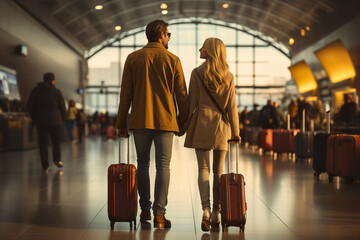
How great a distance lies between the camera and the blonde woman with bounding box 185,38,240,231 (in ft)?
14.5

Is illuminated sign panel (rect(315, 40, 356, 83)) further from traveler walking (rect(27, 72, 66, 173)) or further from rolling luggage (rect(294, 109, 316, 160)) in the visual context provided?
traveler walking (rect(27, 72, 66, 173))

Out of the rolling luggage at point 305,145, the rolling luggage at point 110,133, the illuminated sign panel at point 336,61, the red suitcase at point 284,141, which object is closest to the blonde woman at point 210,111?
the rolling luggage at point 305,145

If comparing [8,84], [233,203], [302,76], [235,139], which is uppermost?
[302,76]

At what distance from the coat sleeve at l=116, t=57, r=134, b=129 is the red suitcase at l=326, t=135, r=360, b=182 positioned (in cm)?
438

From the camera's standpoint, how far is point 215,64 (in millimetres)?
4398

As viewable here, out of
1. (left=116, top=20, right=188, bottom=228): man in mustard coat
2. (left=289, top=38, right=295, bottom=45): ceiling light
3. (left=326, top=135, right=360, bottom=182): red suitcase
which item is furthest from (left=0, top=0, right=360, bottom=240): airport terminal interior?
(left=116, top=20, right=188, bottom=228): man in mustard coat

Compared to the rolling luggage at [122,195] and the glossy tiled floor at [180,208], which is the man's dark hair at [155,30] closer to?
the rolling luggage at [122,195]

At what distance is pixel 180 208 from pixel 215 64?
5.94 ft

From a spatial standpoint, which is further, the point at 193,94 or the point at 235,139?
the point at 193,94

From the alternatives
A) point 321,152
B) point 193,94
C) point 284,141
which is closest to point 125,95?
point 193,94

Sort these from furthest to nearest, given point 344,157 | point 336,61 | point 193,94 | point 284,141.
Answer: point 336,61 < point 284,141 < point 344,157 < point 193,94

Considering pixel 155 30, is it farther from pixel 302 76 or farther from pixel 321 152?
pixel 302 76

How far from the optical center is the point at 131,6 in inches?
1137

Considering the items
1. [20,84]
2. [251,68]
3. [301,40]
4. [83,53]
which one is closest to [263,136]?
[20,84]
